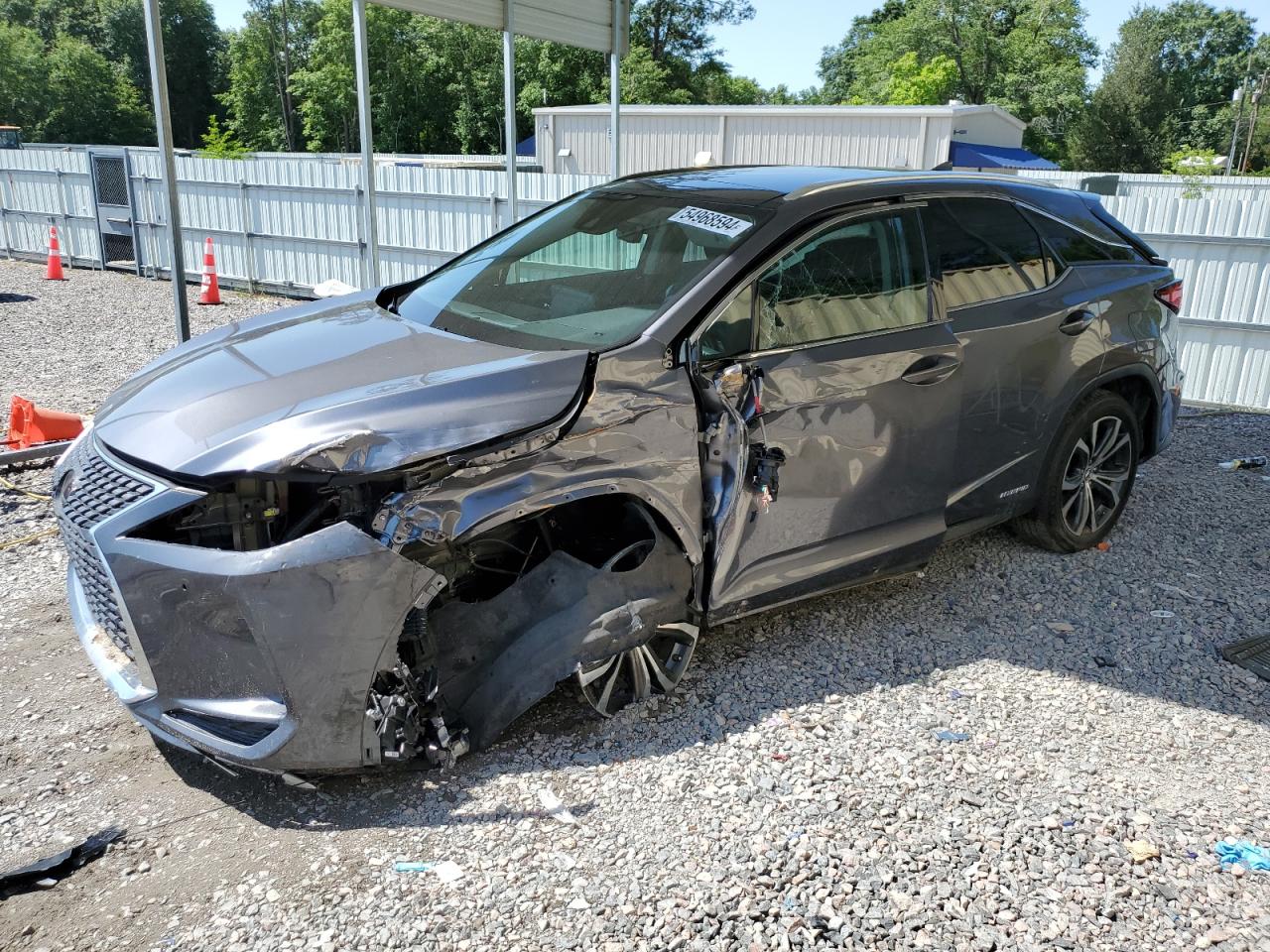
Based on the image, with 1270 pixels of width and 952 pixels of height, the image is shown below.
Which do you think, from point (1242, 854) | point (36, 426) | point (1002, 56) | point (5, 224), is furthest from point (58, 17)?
point (1242, 854)

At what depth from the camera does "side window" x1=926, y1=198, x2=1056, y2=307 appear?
4.46m

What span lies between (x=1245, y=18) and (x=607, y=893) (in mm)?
96489

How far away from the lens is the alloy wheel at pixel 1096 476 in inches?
205

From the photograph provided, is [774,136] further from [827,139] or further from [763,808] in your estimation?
[763,808]

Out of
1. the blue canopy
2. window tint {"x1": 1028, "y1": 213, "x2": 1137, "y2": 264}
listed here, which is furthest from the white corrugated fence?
the blue canopy

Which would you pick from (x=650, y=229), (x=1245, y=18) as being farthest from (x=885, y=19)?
(x=650, y=229)

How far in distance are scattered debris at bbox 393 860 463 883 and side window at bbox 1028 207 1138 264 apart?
3.91m

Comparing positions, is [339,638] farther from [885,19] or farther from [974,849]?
[885,19]

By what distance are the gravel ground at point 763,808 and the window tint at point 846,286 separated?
134 centimetres

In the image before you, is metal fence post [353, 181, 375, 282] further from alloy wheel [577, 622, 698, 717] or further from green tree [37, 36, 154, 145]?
green tree [37, 36, 154, 145]

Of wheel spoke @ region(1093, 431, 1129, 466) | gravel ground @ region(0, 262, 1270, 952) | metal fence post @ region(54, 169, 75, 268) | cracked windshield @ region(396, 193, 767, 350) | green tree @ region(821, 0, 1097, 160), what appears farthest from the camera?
green tree @ region(821, 0, 1097, 160)

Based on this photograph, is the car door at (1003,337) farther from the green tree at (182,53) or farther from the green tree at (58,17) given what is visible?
the green tree at (58,17)

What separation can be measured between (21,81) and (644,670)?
67257 mm

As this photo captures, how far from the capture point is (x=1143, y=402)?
5.54 meters
